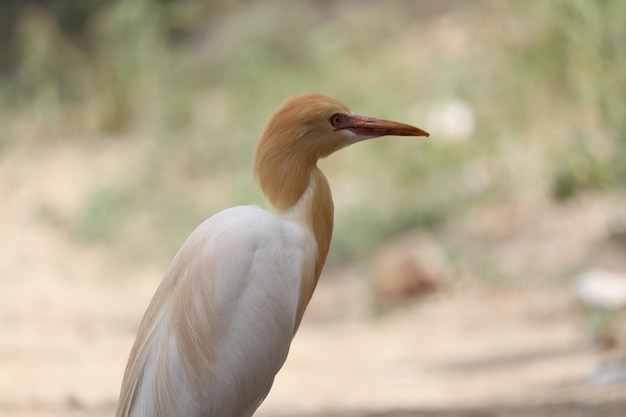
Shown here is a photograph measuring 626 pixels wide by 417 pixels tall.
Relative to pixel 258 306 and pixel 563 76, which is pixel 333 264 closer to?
pixel 563 76

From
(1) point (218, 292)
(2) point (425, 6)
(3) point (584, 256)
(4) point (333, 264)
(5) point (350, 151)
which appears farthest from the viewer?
(2) point (425, 6)

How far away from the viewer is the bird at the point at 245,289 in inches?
113

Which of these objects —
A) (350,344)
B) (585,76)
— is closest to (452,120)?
(585,76)

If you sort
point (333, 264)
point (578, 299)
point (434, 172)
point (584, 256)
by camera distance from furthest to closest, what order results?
point (434, 172) → point (333, 264) → point (584, 256) → point (578, 299)

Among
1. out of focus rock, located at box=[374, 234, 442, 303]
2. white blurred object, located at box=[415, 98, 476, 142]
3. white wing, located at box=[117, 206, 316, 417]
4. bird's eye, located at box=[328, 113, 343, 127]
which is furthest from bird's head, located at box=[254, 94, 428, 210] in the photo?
white blurred object, located at box=[415, 98, 476, 142]

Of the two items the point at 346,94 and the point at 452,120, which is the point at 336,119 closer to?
the point at 452,120

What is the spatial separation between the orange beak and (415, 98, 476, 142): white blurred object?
22.6ft

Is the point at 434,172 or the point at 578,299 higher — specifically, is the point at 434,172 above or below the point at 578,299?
above

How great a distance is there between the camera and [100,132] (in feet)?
39.8

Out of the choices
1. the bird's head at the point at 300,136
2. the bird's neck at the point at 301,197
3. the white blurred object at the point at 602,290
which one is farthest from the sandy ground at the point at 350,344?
the bird's head at the point at 300,136

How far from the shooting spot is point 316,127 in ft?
10.2

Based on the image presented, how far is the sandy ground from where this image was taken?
4.86 meters

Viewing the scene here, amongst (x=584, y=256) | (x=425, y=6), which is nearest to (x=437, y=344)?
(x=584, y=256)

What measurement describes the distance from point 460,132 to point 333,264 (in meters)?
2.21
